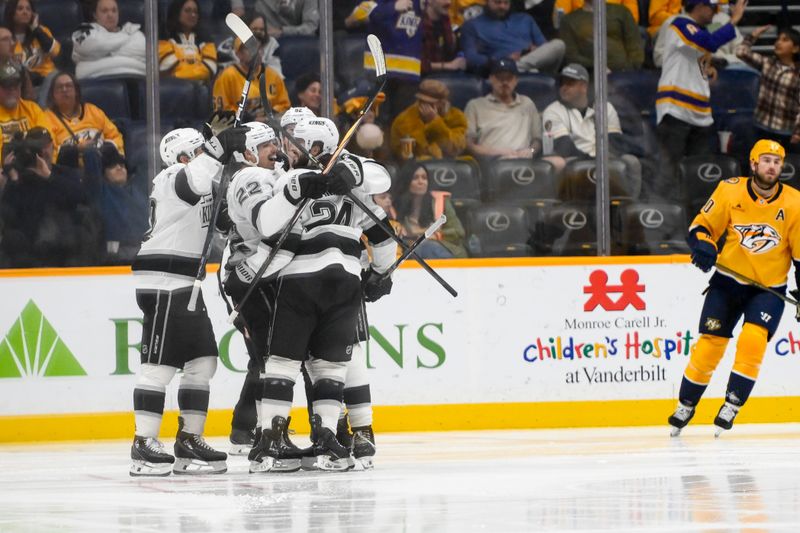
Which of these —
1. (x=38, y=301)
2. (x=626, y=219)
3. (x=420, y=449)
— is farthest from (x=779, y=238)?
(x=38, y=301)

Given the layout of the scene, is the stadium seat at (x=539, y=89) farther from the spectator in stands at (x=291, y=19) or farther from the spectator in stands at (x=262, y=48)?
the spectator in stands at (x=262, y=48)

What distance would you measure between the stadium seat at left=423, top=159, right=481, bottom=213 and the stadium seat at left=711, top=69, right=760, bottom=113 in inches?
61.4

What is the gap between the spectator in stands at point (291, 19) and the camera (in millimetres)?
8547

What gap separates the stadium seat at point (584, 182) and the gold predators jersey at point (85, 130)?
2.46 metres

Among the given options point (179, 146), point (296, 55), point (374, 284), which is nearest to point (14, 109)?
point (296, 55)

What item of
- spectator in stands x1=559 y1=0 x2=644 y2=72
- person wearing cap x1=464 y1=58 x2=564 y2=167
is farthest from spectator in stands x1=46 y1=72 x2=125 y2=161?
spectator in stands x1=559 y1=0 x2=644 y2=72

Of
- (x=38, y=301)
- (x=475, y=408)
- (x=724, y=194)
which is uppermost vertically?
(x=724, y=194)

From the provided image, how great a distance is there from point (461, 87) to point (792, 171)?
198cm

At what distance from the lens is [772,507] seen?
4.53m

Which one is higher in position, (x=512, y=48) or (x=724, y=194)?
(x=512, y=48)

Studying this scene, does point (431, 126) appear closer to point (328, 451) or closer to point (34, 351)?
point (34, 351)

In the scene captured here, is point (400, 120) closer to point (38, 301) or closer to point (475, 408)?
point (475, 408)

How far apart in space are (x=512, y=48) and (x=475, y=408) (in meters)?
2.10

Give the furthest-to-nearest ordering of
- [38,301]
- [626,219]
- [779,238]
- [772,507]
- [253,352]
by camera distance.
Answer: [626,219] < [38,301] < [779,238] < [253,352] < [772,507]
